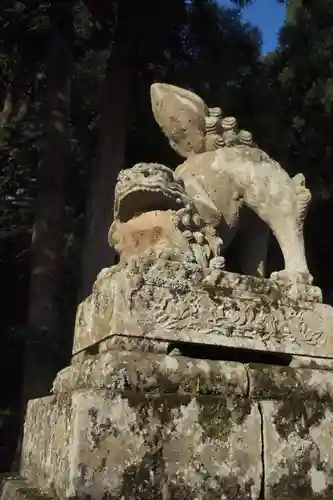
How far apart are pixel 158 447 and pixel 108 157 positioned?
7.42m

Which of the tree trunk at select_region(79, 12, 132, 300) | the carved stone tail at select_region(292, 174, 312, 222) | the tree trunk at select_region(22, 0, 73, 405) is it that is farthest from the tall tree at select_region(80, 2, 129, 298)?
the carved stone tail at select_region(292, 174, 312, 222)

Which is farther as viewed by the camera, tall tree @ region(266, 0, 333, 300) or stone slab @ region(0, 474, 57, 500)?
tall tree @ region(266, 0, 333, 300)

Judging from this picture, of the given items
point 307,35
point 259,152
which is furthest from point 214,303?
point 307,35

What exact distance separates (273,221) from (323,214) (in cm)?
990

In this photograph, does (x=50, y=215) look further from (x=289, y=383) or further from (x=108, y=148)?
(x=289, y=383)

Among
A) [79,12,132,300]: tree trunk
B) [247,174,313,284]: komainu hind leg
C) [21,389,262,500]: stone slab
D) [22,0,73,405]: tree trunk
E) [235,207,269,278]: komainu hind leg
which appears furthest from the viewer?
Result: [22,0,73,405]: tree trunk

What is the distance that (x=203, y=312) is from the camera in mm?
3014

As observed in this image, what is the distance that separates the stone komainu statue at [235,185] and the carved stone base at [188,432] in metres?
0.66

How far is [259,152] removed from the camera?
3.80 m

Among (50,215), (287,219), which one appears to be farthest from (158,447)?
(50,215)

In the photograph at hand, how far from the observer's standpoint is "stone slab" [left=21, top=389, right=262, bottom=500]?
2.61m

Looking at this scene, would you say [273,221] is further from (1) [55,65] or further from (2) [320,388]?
Result: (1) [55,65]

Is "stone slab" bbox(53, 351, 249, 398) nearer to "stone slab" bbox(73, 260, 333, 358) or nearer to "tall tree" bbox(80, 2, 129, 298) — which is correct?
"stone slab" bbox(73, 260, 333, 358)

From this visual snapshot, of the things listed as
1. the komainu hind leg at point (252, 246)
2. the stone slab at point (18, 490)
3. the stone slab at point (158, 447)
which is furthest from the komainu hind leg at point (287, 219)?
the stone slab at point (18, 490)
